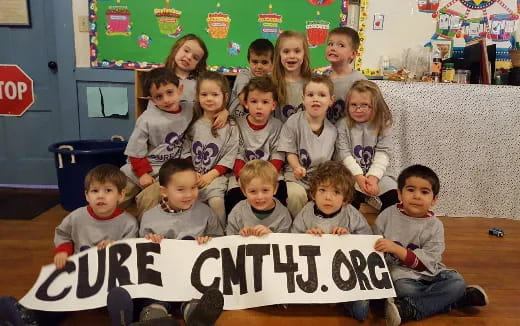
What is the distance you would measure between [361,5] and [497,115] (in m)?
1.38

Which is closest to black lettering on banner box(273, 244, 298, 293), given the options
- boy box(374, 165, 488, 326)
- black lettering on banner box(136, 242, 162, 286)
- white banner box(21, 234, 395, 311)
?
white banner box(21, 234, 395, 311)

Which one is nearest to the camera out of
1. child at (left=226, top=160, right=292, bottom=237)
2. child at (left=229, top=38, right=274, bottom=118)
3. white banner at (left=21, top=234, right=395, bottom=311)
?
white banner at (left=21, top=234, right=395, bottom=311)

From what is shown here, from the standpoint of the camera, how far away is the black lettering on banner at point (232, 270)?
60.9 inches

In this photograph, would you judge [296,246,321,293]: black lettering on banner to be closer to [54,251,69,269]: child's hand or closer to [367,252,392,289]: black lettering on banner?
[367,252,392,289]: black lettering on banner

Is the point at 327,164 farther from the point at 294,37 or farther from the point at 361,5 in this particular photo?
the point at 361,5

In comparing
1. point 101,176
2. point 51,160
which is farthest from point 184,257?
point 51,160

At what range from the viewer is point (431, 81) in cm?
313

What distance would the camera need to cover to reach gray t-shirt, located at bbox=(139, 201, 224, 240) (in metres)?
1.69

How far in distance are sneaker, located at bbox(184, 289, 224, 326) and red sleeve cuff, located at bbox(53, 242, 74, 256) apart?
1.88 feet

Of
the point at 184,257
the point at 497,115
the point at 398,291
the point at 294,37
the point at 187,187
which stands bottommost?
the point at 398,291

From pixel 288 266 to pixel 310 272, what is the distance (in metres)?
0.09

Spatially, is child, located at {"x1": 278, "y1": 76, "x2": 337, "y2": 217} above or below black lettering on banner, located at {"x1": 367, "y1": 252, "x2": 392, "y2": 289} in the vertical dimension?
above

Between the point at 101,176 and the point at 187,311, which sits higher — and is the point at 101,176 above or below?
above

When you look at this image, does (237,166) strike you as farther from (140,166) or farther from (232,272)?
(232,272)
